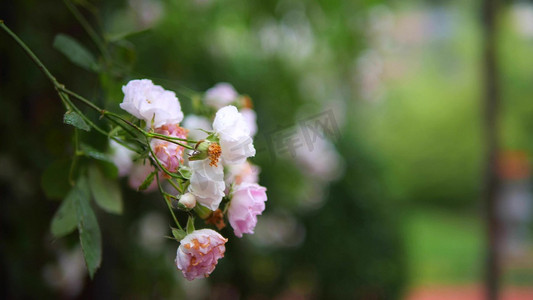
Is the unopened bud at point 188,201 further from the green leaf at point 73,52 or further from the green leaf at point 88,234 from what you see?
the green leaf at point 73,52

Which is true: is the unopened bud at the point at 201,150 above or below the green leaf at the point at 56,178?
above

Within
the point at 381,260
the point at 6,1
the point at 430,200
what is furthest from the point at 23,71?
the point at 430,200

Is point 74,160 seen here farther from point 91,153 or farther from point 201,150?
point 201,150

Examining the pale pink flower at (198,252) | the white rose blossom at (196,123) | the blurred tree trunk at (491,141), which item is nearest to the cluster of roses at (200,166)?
the pale pink flower at (198,252)

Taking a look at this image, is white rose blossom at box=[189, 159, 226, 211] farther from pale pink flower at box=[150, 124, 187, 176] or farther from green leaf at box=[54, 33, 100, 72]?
green leaf at box=[54, 33, 100, 72]

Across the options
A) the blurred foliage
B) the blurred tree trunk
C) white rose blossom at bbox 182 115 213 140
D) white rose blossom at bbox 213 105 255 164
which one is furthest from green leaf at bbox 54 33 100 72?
the blurred tree trunk

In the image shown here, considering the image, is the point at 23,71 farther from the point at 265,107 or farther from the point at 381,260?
the point at 381,260
